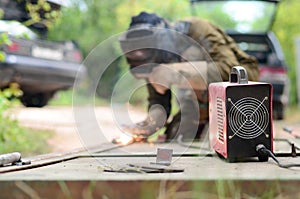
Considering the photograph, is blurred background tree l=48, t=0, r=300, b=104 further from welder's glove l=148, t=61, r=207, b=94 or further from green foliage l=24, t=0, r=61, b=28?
welder's glove l=148, t=61, r=207, b=94

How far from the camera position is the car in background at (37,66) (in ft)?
30.3

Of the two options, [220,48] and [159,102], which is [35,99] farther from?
[220,48]

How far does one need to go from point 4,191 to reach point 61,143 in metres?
5.52

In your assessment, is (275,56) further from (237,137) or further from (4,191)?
(4,191)

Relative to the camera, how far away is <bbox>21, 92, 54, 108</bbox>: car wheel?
35.4 feet

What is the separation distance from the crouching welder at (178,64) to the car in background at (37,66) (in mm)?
2777

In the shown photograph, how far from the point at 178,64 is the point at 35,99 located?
19.2 feet

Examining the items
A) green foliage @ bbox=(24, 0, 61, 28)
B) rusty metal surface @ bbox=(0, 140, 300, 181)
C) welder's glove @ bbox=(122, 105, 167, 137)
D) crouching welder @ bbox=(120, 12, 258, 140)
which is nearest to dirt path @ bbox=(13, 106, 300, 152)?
welder's glove @ bbox=(122, 105, 167, 137)

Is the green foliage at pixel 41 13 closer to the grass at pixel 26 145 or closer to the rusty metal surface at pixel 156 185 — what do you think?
the grass at pixel 26 145

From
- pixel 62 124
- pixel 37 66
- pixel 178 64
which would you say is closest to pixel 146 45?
pixel 178 64

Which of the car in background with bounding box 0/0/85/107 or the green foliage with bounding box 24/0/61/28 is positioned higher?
the green foliage with bounding box 24/0/61/28

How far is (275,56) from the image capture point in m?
11.5

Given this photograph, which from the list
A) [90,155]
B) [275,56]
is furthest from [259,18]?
[90,155]

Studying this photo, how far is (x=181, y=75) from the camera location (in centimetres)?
552
